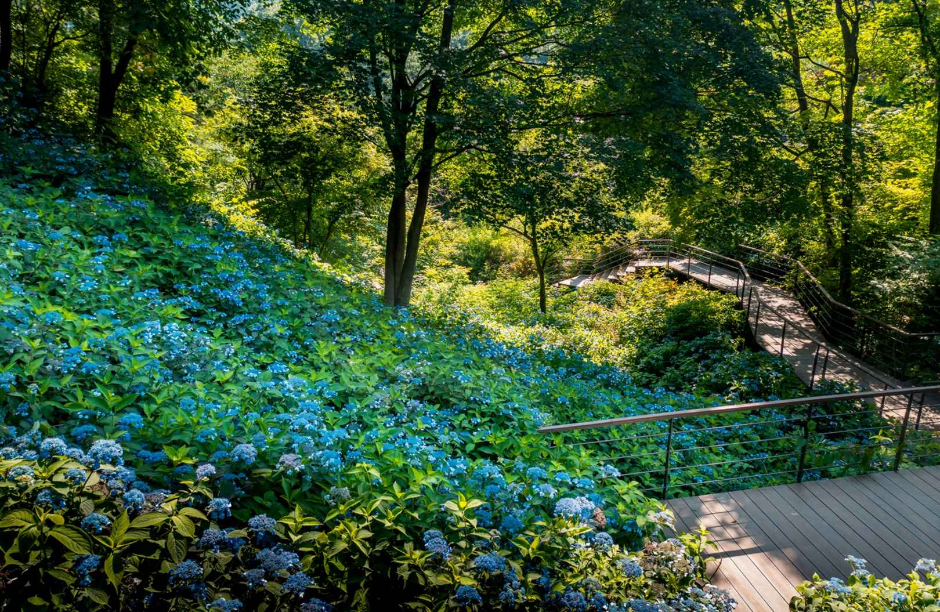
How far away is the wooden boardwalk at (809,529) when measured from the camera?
4.12 m

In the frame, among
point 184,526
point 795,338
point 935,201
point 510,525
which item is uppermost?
point 935,201

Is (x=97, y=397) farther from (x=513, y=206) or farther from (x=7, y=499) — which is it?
(x=513, y=206)

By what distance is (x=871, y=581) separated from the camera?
11.3 ft

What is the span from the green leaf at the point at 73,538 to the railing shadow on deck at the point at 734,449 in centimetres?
304

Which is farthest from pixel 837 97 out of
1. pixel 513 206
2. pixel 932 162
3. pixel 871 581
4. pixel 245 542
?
pixel 245 542

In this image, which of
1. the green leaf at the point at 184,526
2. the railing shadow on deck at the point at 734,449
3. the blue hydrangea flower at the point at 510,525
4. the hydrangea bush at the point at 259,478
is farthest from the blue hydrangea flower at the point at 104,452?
the railing shadow on deck at the point at 734,449

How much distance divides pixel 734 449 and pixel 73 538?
6783 millimetres

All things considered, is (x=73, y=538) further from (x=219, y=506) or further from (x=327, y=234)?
(x=327, y=234)

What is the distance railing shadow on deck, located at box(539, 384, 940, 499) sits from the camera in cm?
504

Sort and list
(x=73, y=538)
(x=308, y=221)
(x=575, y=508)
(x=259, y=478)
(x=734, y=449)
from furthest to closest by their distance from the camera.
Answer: (x=308, y=221) < (x=734, y=449) < (x=575, y=508) < (x=259, y=478) < (x=73, y=538)

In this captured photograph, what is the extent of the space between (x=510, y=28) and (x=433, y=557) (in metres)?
10.4

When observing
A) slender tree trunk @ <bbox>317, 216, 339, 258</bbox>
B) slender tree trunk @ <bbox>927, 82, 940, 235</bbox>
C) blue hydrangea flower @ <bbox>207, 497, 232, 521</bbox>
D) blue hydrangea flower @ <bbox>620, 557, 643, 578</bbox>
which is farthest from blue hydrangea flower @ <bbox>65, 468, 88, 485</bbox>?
slender tree trunk @ <bbox>927, 82, 940, 235</bbox>

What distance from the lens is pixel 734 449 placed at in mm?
6992

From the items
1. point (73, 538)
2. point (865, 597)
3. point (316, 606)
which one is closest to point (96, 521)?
point (73, 538)
